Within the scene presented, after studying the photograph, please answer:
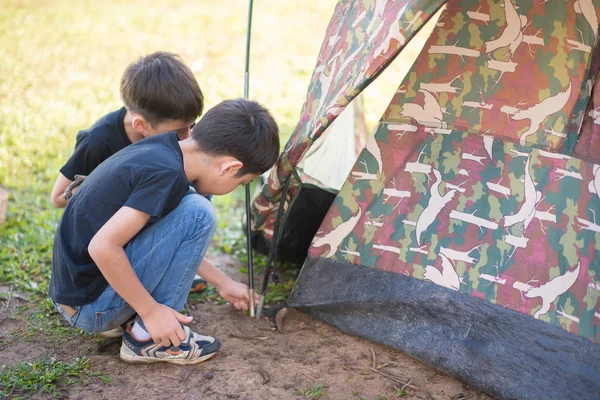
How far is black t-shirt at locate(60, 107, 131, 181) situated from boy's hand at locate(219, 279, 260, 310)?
704 mm

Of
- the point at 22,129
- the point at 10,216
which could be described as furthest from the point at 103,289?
the point at 22,129

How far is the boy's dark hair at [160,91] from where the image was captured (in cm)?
254

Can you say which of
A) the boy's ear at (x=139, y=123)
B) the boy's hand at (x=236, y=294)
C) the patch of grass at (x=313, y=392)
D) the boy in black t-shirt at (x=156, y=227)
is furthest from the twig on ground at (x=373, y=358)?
the boy's ear at (x=139, y=123)

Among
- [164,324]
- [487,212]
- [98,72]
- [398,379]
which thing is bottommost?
[398,379]

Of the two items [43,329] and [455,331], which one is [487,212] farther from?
[43,329]

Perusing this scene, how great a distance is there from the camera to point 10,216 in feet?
11.5

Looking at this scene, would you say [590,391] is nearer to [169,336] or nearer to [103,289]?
[169,336]

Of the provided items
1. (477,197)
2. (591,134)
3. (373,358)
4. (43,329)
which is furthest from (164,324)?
(591,134)

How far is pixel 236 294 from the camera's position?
A: 2648 millimetres

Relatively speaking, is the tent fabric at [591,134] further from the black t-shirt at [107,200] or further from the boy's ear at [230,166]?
the black t-shirt at [107,200]

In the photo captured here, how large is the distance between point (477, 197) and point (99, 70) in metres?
4.12

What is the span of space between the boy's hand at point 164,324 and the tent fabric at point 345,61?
0.67 meters

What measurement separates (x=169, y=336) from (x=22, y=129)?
285cm

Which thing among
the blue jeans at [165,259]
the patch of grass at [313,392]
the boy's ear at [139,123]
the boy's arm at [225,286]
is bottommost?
the patch of grass at [313,392]
